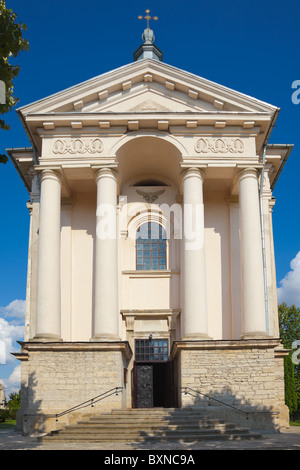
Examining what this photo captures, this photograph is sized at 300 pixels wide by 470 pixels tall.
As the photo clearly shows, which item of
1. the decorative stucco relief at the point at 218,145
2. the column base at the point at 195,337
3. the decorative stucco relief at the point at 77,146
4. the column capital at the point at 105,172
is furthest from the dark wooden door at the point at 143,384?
the decorative stucco relief at the point at 218,145

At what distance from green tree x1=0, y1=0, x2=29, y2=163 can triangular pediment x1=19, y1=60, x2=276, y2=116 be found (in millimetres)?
12286

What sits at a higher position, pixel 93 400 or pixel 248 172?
pixel 248 172

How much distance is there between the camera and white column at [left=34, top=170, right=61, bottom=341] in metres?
22.9

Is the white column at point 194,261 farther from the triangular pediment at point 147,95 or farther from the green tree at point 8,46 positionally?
the green tree at point 8,46

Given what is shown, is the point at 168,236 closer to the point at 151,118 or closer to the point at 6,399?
the point at 151,118

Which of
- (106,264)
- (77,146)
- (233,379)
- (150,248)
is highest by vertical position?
(77,146)

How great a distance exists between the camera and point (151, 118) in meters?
24.5

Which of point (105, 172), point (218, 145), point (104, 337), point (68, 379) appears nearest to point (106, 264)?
point (104, 337)

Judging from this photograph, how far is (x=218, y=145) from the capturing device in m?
24.8

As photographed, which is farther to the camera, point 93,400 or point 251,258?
point 251,258

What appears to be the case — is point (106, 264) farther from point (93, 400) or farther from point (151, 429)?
point (151, 429)

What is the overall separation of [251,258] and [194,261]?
2.16 meters

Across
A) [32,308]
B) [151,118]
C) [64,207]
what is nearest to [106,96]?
[151,118]

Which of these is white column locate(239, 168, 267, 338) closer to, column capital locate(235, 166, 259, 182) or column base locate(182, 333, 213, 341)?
column capital locate(235, 166, 259, 182)
